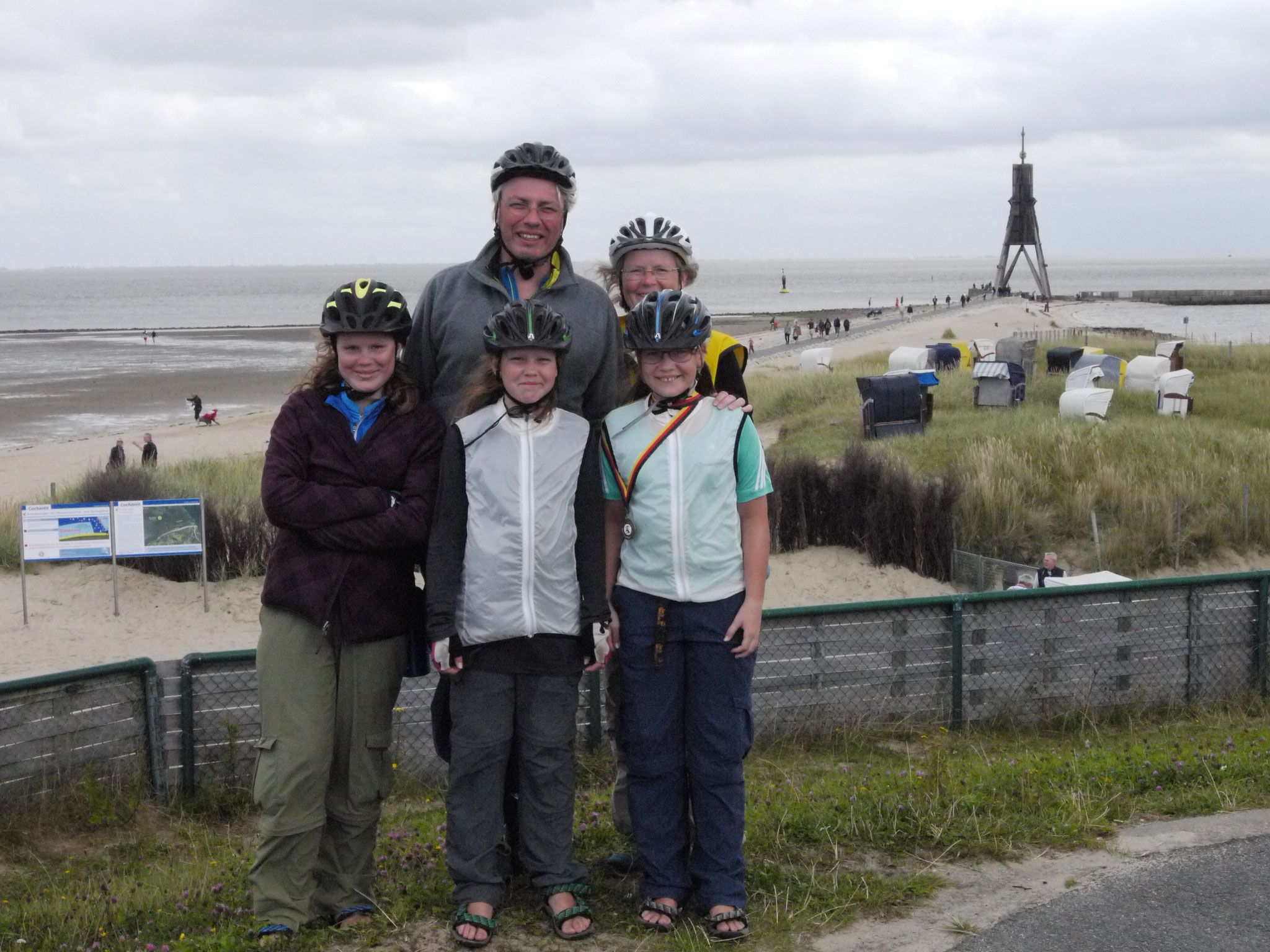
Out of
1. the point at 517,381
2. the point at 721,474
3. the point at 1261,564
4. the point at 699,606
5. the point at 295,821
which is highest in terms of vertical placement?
the point at 517,381

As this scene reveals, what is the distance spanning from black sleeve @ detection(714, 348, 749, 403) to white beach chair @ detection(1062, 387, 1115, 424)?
18563 millimetres

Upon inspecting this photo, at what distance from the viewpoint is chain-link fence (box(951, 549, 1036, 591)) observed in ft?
39.9

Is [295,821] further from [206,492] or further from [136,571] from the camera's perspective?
[206,492]

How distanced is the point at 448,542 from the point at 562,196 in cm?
129

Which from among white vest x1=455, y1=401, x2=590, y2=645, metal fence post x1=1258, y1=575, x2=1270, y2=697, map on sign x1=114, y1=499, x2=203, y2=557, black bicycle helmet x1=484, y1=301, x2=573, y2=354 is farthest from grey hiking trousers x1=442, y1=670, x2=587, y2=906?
map on sign x1=114, y1=499, x2=203, y2=557

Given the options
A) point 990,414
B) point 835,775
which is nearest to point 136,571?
point 835,775

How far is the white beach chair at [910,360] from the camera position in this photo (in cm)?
3394

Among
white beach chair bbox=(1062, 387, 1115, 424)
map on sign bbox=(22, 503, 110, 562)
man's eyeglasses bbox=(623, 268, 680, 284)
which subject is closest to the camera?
man's eyeglasses bbox=(623, 268, 680, 284)

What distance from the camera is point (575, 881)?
14.0 feet

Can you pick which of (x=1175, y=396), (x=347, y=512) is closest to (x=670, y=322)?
(x=347, y=512)

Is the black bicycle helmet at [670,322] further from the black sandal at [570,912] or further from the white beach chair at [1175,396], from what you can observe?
the white beach chair at [1175,396]

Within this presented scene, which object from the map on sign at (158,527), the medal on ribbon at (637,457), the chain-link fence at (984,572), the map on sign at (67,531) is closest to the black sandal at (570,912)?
the medal on ribbon at (637,457)

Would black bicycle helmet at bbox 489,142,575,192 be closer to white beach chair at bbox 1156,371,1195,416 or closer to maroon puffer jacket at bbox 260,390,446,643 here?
maroon puffer jacket at bbox 260,390,446,643

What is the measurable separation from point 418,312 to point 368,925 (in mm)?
2086
